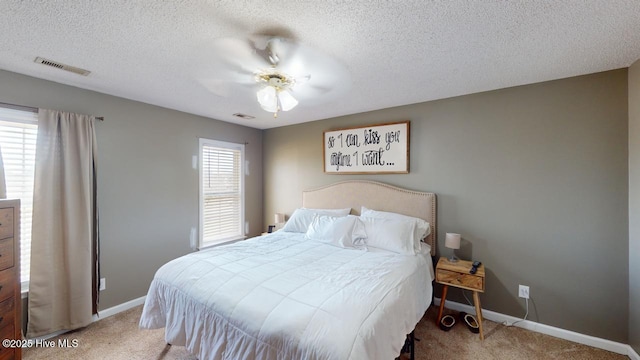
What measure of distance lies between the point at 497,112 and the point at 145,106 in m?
3.95

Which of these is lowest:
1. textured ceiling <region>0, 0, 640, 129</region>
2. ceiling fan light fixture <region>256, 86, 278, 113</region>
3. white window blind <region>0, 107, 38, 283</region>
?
white window blind <region>0, 107, 38, 283</region>

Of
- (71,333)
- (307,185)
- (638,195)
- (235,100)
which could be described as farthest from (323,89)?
(71,333)

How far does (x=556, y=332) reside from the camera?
2291 mm

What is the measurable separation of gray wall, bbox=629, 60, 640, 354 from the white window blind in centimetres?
507

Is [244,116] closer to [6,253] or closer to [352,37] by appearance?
[352,37]

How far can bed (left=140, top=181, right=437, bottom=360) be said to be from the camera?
1267mm

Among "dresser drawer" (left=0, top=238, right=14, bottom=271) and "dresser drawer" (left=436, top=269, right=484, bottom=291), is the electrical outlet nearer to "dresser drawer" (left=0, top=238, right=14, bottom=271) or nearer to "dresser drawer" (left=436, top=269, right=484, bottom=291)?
"dresser drawer" (left=436, top=269, right=484, bottom=291)

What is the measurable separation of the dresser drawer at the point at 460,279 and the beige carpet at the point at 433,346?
46 cm

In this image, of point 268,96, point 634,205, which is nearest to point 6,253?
point 268,96

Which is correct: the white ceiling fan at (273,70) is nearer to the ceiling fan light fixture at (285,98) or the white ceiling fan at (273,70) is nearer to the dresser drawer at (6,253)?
the ceiling fan light fixture at (285,98)

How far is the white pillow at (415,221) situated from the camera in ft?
8.44

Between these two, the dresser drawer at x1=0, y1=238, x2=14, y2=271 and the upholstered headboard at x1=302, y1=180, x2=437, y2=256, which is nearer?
the dresser drawer at x1=0, y1=238, x2=14, y2=271

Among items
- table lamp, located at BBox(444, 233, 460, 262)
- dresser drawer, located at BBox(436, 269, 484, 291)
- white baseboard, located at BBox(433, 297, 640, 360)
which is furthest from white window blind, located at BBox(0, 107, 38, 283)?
white baseboard, located at BBox(433, 297, 640, 360)

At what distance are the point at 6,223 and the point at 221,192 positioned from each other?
2318mm
